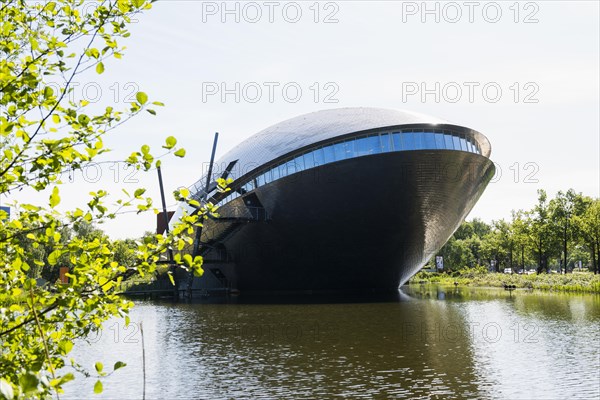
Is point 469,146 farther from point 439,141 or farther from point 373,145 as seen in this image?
point 373,145

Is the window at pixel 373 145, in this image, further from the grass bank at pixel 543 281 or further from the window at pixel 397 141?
the grass bank at pixel 543 281

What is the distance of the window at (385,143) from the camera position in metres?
37.9

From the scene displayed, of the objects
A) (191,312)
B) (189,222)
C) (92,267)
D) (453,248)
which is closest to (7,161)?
(92,267)

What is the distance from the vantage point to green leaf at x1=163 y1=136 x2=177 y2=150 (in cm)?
374

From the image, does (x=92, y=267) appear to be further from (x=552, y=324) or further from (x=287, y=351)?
(x=552, y=324)

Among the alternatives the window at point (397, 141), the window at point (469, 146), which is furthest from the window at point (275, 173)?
the window at point (469, 146)

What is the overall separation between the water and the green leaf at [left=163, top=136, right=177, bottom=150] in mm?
9717

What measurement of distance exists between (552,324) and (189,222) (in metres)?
23.0

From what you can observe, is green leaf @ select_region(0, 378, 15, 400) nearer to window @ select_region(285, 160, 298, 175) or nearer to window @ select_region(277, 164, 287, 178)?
window @ select_region(285, 160, 298, 175)

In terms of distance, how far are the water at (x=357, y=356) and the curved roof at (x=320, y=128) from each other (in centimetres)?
1490

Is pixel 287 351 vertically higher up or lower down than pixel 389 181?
lower down

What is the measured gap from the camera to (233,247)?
48781 millimetres

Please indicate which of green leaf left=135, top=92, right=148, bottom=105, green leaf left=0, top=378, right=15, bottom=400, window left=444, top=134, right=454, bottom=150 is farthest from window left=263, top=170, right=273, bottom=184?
green leaf left=0, top=378, right=15, bottom=400

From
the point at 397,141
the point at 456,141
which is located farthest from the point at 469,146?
the point at 397,141
